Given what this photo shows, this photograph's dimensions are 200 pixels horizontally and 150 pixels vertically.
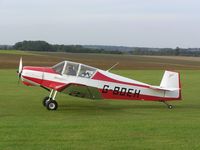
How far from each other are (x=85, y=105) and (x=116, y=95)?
1302mm

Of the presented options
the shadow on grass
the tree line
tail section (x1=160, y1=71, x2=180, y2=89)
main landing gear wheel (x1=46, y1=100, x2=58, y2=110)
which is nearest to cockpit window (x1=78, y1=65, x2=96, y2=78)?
the shadow on grass

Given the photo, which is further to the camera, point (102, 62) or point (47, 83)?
point (102, 62)

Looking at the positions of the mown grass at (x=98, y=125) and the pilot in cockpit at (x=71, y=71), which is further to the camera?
the pilot in cockpit at (x=71, y=71)

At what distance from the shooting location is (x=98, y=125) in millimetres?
9906

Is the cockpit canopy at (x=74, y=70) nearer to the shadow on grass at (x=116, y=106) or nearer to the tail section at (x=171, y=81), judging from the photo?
the shadow on grass at (x=116, y=106)

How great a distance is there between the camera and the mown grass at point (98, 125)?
7.79m

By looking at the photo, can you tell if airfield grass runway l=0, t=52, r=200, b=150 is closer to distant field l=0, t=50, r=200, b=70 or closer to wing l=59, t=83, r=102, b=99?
wing l=59, t=83, r=102, b=99

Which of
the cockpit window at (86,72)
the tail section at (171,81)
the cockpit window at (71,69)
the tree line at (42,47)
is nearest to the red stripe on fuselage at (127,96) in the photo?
the tail section at (171,81)

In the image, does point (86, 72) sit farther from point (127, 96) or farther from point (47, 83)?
point (127, 96)

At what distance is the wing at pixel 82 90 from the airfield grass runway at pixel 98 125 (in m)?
0.49

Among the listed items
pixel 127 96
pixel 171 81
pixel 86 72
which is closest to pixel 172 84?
pixel 171 81

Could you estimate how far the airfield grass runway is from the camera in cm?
779

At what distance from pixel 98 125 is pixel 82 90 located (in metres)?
3.64

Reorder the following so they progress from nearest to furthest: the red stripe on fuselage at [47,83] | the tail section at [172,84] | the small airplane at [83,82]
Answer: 1. the small airplane at [83,82]
2. the red stripe on fuselage at [47,83]
3. the tail section at [172,84]
